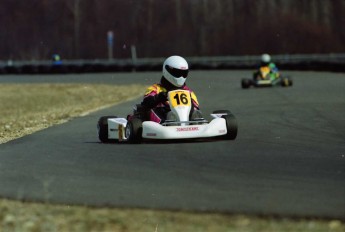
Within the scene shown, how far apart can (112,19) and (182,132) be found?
6418 cm

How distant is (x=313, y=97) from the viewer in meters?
18.8

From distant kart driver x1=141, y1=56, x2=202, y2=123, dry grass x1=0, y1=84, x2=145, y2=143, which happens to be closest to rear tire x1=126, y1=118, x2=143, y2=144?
distant kart driver x1=141, y1=56, x2=202, y2=123

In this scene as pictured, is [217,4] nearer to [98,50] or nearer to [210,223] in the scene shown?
[98,50]

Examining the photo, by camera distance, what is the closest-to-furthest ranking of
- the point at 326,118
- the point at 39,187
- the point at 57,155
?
the point at 39,187, the point at 57,155, the point at 326,118

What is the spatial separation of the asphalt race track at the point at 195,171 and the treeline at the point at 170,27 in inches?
2211

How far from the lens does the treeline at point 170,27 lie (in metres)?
67.9

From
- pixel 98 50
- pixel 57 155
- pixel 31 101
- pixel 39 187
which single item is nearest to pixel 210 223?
pixel 39 187

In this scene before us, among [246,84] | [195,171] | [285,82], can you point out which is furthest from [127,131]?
[285,82]

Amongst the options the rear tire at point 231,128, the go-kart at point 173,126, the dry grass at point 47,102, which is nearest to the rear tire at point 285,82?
the dry grass at point 47,102

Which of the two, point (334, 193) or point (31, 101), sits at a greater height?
point (334, 193)

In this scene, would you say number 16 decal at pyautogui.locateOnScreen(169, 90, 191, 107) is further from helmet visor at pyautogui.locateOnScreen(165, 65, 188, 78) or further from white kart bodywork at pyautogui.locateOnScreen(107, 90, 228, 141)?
helmet visor at pyautogui.locateOnScreen(165, 65, 188, 78)

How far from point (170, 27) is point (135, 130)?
61012 mm

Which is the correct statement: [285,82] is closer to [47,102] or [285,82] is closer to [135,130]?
[47,102]

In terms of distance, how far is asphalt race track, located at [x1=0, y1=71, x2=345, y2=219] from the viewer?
598 centimetres
